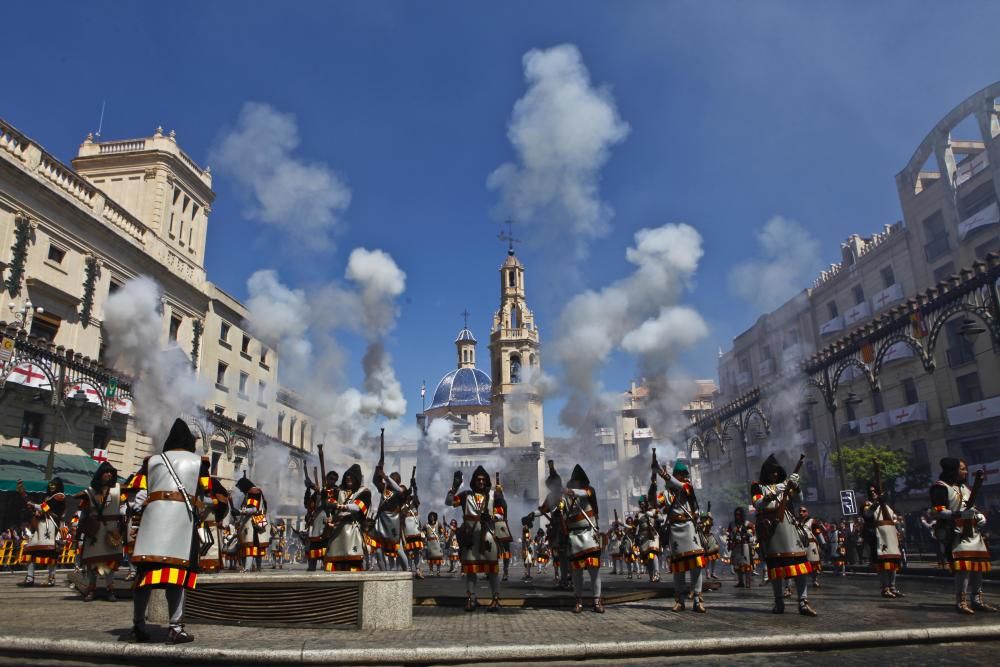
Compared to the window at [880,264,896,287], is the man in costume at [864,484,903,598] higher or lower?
lower

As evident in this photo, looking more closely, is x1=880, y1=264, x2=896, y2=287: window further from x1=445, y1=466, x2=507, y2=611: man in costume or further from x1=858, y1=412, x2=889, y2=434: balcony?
x1=445, y1=466, x2=507, y2=611: man in costume

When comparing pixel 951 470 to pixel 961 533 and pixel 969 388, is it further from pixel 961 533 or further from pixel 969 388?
pixel 969 388

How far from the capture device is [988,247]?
3067cm

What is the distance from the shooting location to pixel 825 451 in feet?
131

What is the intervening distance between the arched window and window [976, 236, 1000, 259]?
2257 inches

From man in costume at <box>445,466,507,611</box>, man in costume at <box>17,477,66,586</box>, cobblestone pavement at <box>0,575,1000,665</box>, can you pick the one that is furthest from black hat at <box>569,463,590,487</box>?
man in costume at <box>17,477,66,586</box>

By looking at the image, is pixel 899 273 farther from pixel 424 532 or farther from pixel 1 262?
pixel 1 262

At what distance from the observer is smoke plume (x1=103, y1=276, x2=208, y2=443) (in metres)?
28.9

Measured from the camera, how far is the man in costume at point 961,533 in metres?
8.11

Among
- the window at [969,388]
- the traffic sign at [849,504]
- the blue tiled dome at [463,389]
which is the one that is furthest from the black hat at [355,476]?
the blue tiled dome at [463,389]

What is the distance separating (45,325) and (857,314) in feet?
139

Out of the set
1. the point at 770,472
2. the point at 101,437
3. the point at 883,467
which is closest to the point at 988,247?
the point at 883,467

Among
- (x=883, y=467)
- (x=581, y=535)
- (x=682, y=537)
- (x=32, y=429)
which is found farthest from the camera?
(x=883, y=467)

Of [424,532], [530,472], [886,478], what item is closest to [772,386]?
[886,478]
